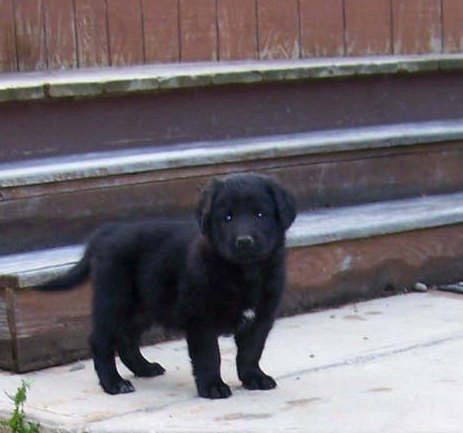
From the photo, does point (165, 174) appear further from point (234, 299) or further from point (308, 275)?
point (234, 299)

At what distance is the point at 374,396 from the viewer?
4.20 metres

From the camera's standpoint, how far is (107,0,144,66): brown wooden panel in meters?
6.32

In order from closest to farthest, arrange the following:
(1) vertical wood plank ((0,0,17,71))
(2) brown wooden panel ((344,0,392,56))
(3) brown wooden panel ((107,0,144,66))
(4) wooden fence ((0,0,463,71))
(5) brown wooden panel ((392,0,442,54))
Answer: (1) vertical wood plank ((0,0,17,71)), (4) wooden fence ((0,0,463,71)), (3) brown wooden panel ((107,0,144,66)), (2) brown wooden panel ((344,0,392,56)), (5) brown wooden panel ((392,0,442,54))

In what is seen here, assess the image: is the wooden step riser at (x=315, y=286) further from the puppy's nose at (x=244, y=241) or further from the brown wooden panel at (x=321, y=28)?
the brown wooden panel at (x=321, y=28)

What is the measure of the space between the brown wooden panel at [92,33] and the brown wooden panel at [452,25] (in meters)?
1.97

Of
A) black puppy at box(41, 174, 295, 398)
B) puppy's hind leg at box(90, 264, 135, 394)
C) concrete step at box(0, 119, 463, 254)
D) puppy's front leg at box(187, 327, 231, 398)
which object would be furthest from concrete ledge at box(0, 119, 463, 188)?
puppy's front leg at box(187, 327, 231, 398)

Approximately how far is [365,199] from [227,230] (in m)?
2.11

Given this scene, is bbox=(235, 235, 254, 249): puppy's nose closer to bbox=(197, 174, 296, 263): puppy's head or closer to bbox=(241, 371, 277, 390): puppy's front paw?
bbox=(197, 174, 296, 263): puppy's head

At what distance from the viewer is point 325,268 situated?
548 cm

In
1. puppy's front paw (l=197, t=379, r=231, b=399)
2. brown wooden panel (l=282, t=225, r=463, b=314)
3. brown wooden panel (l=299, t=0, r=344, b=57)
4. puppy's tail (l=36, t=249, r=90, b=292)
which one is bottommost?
brown wooden panel (l=282, t=225, r=463, b=314)

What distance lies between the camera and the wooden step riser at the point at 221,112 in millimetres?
5480

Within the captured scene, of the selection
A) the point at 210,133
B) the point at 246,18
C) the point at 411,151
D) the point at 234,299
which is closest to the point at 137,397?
the point at 234,299

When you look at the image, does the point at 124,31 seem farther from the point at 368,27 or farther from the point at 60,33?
the point at 368,27

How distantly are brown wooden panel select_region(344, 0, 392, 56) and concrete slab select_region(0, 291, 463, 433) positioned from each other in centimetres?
205
